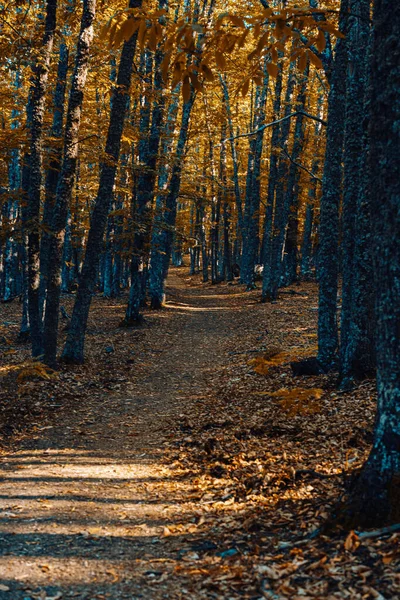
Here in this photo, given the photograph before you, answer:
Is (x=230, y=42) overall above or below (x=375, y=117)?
above

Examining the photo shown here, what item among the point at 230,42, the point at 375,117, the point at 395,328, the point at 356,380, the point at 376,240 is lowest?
the point at 356,380

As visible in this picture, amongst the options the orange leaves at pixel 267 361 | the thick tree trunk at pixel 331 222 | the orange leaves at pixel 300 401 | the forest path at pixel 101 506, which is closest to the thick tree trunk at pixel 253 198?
the orange leaves at pixel 267 361

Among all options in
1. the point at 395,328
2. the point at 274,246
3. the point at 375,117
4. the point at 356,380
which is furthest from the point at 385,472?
the point at 274,246

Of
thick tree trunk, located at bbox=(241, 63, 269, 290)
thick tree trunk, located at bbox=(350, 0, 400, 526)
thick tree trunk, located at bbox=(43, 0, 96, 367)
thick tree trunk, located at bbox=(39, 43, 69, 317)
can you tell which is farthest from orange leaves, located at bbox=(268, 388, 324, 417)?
thick tree trunk, located at bbox=(241, 63, 269, 290)

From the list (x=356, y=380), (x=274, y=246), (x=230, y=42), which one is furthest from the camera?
(x=274, y=246)

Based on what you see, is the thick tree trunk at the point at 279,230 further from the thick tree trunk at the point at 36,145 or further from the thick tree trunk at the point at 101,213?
the thick tree trunk at the point at 36,145

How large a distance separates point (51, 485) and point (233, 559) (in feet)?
8.73

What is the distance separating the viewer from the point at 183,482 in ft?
19.0

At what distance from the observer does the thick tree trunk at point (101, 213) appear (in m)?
10.9

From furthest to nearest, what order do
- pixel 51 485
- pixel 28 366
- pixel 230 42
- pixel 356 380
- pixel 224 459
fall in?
1. pixel 28 366
2. pixel 356 380
3. pixel 224 459
4. pixel 51 485
5. pixel 230 42

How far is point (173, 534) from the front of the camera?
4.54 m

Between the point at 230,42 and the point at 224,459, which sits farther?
the point at 224,459

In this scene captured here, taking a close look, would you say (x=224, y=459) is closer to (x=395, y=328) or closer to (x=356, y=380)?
(x=356, y=380)

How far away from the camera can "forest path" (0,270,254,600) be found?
3797 mm
